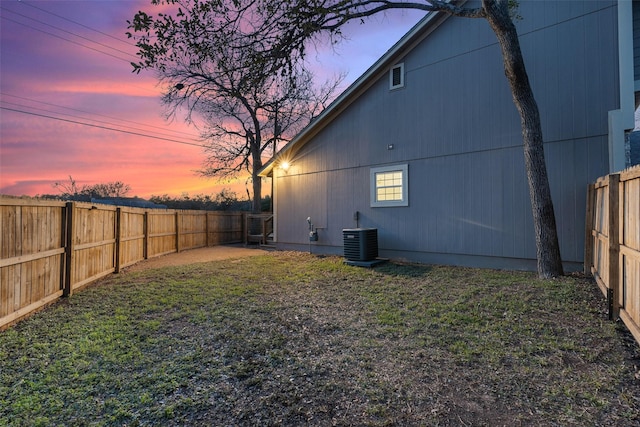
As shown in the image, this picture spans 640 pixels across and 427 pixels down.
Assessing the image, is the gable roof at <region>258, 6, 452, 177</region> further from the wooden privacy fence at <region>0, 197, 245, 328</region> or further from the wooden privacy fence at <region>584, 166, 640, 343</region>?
the wooden privacy fence at <region>584, 166, 640, 343</region>

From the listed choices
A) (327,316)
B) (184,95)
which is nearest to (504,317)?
(327,316)

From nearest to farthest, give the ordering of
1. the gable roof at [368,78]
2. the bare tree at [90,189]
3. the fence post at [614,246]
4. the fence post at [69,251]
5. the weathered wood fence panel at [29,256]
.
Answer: the fence post at [614,246]
the weathered wood fence panel at [29,256]
the fence post at [69,251]
the gable roof at [368,78]
the bare tree at [90,189]

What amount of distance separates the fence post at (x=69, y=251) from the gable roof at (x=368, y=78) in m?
6.22

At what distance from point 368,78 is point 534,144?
472 cm

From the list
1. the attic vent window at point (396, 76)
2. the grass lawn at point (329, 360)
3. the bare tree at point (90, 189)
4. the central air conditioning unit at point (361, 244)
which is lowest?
the grass lawn at point (329, 360)

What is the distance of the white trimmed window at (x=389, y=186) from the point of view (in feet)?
26.3

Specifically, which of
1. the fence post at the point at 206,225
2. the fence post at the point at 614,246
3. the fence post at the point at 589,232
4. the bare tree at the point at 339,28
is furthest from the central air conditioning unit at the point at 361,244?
the fence post at the point at 206,225

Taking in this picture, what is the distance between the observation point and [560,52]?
20.0 ft

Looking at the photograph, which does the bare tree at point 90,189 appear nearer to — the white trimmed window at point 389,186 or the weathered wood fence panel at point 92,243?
the weathered wood fence panel at point 92,243

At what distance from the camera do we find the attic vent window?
319 inches

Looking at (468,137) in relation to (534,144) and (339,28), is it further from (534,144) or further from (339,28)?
(339,28)

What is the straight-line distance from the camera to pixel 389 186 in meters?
8.35

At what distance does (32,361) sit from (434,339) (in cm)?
389

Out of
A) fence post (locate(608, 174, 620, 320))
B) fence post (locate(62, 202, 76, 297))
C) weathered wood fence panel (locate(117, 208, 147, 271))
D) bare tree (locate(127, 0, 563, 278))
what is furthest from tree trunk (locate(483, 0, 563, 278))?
weathered wood fence panel (locate(117, 208, 147, 271))
